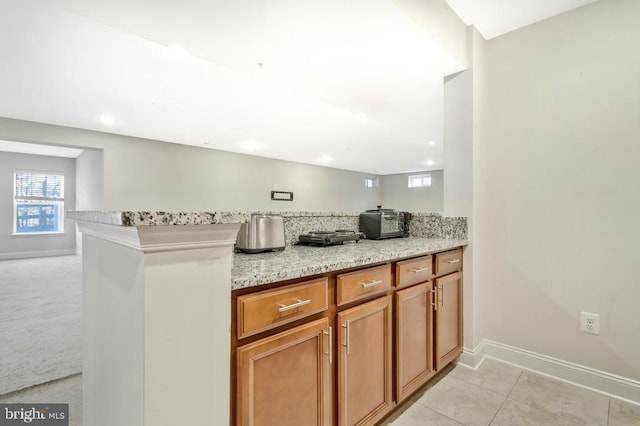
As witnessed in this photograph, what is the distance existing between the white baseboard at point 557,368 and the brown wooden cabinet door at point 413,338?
0.61 metres

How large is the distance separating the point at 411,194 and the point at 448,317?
29.7ft

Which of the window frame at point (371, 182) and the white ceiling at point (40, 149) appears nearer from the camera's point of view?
the white ceiling at point (40, 149)

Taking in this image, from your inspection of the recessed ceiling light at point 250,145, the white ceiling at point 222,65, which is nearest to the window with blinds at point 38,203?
the white ceiling at point 222,65

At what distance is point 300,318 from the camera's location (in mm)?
1077

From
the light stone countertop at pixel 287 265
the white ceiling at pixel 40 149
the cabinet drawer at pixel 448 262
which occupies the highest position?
the white ceiling at pixel 40 149

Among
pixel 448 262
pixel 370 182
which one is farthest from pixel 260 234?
pixel 370 182

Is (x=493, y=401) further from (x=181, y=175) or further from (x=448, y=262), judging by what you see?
(x=181, y=175)

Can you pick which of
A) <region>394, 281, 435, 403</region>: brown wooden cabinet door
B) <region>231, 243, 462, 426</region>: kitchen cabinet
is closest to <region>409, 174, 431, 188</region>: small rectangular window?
<region>231, 243, 462, 426</region>: kitchen cabinet

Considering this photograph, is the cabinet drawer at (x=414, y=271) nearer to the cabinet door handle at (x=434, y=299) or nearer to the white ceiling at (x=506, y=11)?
the cabinet door handle at (x=434, y=299)

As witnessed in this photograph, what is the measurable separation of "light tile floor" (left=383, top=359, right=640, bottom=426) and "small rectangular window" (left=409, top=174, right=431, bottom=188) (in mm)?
8789

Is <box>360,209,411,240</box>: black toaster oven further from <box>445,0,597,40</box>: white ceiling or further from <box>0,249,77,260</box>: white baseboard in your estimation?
<box>0,249,77,260</box>: white baseboard

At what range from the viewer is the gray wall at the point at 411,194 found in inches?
387

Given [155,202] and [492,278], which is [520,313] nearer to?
[492,278]

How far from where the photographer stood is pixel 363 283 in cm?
133
